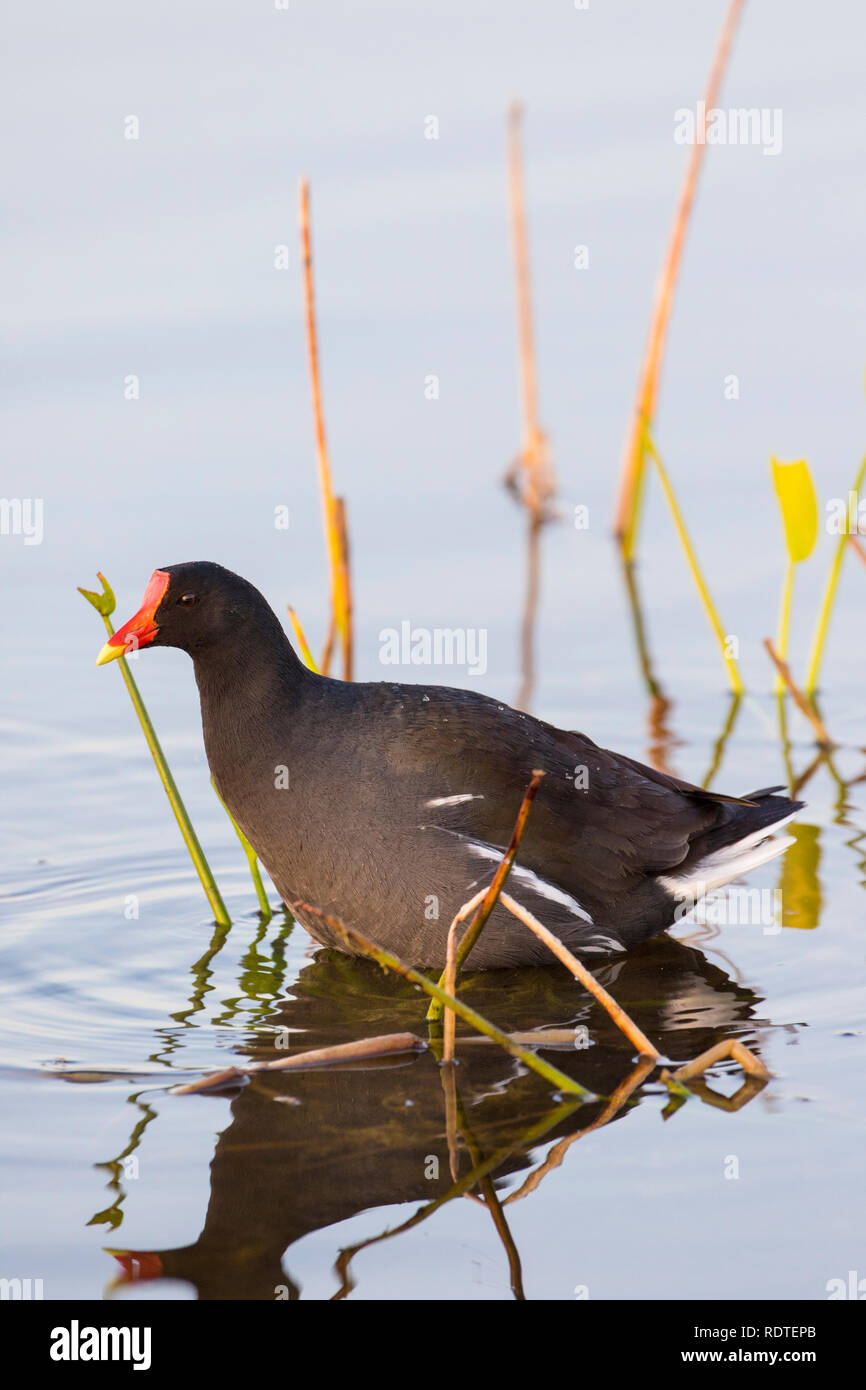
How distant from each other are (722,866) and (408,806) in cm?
116

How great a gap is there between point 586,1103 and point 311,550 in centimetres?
495

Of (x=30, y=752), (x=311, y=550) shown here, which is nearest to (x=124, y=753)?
(x=30, y=752)

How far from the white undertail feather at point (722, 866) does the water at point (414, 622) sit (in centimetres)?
24

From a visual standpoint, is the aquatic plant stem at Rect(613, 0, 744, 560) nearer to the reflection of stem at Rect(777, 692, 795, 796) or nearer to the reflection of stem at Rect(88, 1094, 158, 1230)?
the reflection of stem at Rect(777, 692, 795, 796)

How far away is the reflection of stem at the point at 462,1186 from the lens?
437cm

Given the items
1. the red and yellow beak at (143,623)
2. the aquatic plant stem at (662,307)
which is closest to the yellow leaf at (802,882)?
the red and yellow beak at (143,623)

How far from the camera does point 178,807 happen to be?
20.6 feet

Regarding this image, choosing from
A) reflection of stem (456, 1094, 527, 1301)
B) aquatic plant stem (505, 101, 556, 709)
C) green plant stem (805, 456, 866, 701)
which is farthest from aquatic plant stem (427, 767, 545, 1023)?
aquatic plant stem (505, 101, 556, 709)

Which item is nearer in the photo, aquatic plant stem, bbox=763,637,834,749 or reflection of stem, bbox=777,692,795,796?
aquatic plant stem, bbox=763,637,834,749

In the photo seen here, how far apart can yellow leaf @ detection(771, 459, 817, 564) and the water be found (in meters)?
0.91

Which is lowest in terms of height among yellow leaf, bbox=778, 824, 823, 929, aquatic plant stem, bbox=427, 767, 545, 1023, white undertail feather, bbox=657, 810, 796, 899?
yellow leaf, bbox=778, 824, 823, 929

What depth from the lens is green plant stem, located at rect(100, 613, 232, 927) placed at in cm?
611
